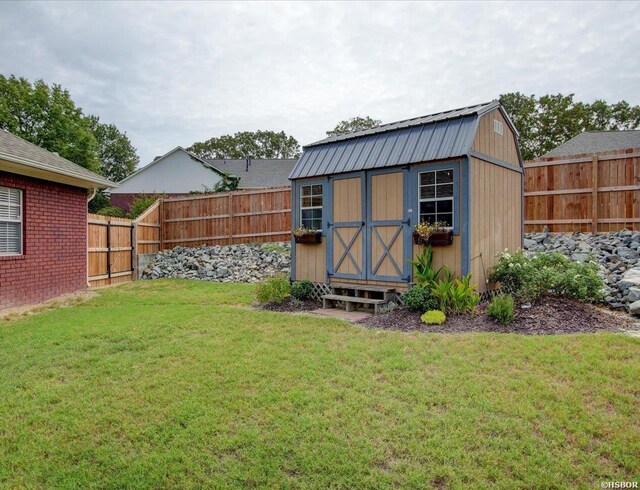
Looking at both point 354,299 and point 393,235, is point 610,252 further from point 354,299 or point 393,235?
point 354,299

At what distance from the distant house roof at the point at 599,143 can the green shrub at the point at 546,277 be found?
510 inches

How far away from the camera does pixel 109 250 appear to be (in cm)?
1214

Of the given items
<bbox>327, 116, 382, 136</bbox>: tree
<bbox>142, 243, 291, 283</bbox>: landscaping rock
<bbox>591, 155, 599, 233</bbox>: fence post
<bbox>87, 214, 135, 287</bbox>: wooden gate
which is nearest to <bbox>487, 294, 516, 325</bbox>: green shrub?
<bbox>591, 155, 599, 233</bbox>: fence post

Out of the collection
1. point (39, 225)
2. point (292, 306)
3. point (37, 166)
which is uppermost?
point (37, 166)

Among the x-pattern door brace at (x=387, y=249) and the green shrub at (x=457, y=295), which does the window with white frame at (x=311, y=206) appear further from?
the green shrub at (x=457, y=295)

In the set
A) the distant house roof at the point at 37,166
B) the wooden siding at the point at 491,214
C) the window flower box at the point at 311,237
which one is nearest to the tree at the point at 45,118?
the distant house roof at the point at 37,166

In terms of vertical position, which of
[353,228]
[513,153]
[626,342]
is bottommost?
[626,342]

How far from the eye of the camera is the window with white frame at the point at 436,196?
21.7ft

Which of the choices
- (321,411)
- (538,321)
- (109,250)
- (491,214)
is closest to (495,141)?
(491,214)

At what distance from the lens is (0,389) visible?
3945mm

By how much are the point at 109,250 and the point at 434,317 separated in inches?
410

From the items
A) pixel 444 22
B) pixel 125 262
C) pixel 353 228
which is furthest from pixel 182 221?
pixel 444 22

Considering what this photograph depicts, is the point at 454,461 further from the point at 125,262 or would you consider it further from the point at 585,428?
the point at 125,262

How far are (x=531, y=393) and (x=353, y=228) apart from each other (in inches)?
187
